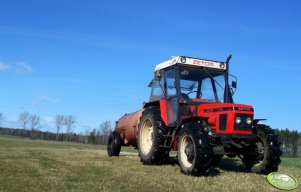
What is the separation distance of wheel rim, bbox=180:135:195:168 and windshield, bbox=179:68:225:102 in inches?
79.7

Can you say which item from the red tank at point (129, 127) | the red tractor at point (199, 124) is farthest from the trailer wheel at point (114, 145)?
the red tractor at point (199, 124)

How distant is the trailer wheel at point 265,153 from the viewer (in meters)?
Result: 11.1

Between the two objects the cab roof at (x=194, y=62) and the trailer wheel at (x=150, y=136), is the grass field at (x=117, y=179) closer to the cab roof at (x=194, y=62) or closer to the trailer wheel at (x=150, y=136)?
the trailer wheel at (x=150, y=136)

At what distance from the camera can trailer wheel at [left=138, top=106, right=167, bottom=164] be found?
1260 centimetres

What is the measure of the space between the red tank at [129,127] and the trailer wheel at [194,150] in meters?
4.55

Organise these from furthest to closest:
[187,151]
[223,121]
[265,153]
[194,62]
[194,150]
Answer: [194,62], [265,153], [223,121], [187,151], [194,150]

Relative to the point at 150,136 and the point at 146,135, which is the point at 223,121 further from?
the point at 146,135

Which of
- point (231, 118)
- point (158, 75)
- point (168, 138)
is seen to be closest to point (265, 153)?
point (231, 118)

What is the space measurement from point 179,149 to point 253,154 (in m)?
2.01

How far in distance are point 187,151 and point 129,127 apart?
566 centimetres

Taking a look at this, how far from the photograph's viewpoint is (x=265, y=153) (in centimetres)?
1129

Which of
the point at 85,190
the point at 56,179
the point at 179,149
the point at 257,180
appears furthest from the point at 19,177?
the point at 257,180

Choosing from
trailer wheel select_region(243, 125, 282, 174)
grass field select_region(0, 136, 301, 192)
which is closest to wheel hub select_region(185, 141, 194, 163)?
grass field select_region(0, 136, 301, 192)

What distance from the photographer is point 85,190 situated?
8336mm
